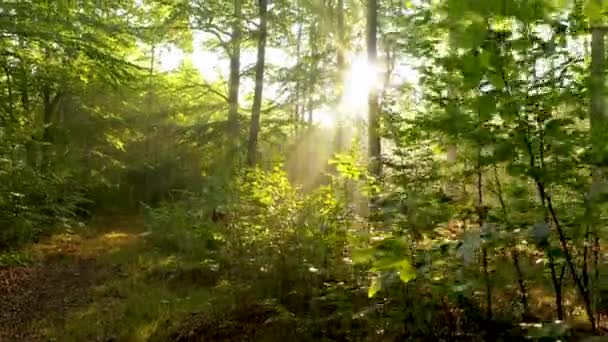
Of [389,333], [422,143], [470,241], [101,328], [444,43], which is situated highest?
[444,43]

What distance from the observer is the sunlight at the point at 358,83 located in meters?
10.6

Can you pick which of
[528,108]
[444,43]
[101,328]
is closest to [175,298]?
[101,328]

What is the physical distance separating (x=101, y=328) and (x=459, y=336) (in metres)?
4.38

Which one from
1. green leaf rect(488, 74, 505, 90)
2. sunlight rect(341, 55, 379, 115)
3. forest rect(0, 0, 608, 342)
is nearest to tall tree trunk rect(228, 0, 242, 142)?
forest rect(0, 0, 608, 342)

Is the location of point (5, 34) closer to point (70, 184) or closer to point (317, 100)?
point (70, 184)

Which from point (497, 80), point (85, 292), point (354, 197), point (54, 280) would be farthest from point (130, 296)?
point (497, 80)

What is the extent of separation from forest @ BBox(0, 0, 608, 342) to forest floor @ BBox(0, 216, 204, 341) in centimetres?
5

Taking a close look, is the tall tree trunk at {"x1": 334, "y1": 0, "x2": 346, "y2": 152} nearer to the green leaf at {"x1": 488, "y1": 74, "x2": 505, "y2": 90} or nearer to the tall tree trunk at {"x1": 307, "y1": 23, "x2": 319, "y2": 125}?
the tall tree trunk at {"x1": 307, "y1": 23, "x2": 319, "y2": 125}

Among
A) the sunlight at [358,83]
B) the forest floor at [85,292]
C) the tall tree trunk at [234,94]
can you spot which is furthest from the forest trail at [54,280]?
the sunlight at [358,83]

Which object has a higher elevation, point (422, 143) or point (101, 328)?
point (422, 143)

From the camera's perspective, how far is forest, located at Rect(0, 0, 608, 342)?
3203 mm

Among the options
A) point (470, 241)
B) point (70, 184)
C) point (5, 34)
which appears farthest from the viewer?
point (70, 184)

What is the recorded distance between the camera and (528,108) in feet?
11.0

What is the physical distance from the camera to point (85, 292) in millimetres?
8930
